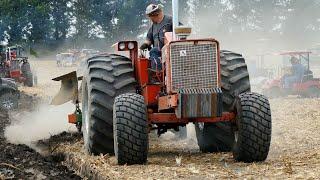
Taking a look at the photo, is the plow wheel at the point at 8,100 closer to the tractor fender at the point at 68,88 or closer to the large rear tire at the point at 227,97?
the tractor fender at the point at 68,88

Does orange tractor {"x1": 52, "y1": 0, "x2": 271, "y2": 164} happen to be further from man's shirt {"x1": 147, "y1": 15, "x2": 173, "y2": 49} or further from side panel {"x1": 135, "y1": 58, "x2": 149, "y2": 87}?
man's shirt {"x1": 147, "y1": 15, "x2": 173, "y2": 49}

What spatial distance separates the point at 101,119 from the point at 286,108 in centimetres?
1010

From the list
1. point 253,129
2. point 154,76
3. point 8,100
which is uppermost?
point 154,76

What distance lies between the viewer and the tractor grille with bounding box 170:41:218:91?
25.7 ft

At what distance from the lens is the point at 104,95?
843 cm

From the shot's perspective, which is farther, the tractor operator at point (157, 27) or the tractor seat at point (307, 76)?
the tractor seat at point (307, 76)

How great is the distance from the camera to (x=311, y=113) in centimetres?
1521

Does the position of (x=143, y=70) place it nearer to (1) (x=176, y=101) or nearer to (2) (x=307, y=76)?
(1) (x=176, y=101)

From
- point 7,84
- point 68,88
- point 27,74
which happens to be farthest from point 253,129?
point 27,74

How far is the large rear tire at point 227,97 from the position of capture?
852cm

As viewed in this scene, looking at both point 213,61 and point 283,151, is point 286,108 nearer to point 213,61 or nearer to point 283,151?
point 283,151

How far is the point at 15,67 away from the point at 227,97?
2110 cm

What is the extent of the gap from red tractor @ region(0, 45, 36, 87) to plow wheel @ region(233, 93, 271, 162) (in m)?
20.1

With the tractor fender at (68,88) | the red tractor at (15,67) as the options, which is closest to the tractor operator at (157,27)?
the tractor fender at (68,88)
